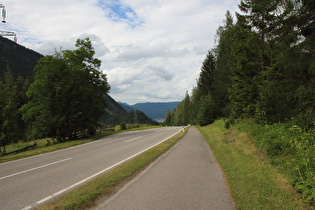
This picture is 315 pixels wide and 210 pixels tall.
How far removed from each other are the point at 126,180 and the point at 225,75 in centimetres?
2476

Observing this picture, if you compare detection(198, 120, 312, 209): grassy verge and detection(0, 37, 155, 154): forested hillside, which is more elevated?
detection(0, 37, 155, 154): forested hillside

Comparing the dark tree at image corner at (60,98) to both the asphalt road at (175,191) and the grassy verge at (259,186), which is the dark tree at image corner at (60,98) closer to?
the asphalt road at (175,191)

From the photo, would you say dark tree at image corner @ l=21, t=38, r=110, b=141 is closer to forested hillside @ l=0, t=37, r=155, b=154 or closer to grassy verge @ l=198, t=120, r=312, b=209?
forested hillside @ l=0, t=37, r=155, b=154

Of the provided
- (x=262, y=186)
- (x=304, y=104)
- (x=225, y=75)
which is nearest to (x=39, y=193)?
(x=262, y=186)

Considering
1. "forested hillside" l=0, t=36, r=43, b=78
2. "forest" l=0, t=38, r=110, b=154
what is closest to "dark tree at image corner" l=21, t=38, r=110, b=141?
"forest" l=0, t=38, r=110, b=154

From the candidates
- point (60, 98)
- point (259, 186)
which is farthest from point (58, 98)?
point (259, 186)

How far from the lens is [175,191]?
445 cm

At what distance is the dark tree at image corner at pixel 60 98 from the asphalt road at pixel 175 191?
15.8 meters

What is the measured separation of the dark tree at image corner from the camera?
18031mm

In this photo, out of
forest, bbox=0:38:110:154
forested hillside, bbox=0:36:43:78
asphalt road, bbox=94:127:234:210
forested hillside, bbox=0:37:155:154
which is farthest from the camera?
forested hillside, bbox=0:36:43:78

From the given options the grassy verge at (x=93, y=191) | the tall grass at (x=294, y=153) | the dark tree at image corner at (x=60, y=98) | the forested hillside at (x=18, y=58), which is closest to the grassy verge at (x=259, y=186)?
the tall grass at (x=294, y=153)

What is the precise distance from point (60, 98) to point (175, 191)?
60.1ft

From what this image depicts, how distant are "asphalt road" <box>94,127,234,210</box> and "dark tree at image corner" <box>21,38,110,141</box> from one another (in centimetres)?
1577

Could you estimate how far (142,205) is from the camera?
3.78 m
